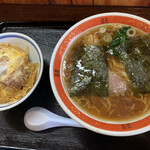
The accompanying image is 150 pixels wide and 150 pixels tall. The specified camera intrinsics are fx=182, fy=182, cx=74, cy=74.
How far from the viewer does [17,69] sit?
5.17ft

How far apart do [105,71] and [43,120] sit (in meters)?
0.64

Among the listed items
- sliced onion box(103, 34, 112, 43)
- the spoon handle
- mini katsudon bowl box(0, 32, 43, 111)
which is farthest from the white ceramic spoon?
sliced onion box(103, 34, 112, 43)

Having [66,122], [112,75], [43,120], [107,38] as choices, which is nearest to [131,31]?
[107,38]

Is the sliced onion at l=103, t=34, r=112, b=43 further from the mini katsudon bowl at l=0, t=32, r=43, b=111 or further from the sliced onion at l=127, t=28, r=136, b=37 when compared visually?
the mini katsudon bowl at l=0, t=32, r=43, b=111

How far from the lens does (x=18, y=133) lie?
1.53m

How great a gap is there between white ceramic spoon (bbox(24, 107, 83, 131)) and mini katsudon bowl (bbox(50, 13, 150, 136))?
197 mm

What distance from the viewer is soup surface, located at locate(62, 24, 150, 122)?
1391mm

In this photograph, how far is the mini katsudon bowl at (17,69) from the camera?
5.05ft

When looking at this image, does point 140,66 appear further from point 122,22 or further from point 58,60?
point 58,60

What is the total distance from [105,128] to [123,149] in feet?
1.08

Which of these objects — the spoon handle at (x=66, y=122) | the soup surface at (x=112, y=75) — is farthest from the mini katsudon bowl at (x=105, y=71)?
the spoon handle at (x=66, y=122)

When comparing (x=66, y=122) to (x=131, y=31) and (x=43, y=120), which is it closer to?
(x=43, y=120)

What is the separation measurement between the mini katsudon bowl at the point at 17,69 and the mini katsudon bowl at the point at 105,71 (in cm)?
26

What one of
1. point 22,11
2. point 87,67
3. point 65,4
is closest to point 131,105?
point 87,67
